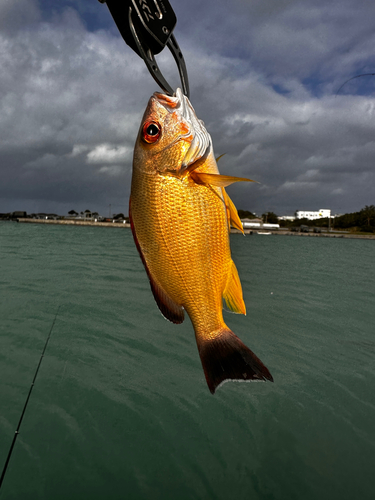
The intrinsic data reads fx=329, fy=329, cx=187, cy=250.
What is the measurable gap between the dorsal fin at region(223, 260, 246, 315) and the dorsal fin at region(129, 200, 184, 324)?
0.85ft

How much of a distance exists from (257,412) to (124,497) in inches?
111

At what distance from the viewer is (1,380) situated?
6496 mm

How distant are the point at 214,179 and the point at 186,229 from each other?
0.86ft

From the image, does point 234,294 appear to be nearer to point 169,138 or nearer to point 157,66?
point 169,138

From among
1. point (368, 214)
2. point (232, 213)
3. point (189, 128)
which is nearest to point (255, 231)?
point (368, 214)

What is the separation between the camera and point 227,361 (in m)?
1.58

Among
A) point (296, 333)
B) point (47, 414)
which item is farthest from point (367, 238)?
point (47, 414)

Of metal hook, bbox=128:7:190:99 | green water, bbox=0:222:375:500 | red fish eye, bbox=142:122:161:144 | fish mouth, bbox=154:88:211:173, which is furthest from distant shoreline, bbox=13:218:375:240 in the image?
red fish eye, bbox=142:122:161:144

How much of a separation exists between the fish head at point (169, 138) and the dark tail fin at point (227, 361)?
85 centimetres

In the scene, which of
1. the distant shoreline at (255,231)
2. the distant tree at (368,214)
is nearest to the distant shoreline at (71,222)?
the distant shoreline at (255,231)

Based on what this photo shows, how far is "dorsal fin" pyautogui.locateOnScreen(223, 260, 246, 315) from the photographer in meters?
1.73

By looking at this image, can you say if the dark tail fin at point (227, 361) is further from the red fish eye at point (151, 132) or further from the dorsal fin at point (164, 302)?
the red fish eye at point (151, 132)

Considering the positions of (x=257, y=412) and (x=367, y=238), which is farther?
(x=367, y=238)

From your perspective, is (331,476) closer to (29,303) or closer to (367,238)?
(29,303)
